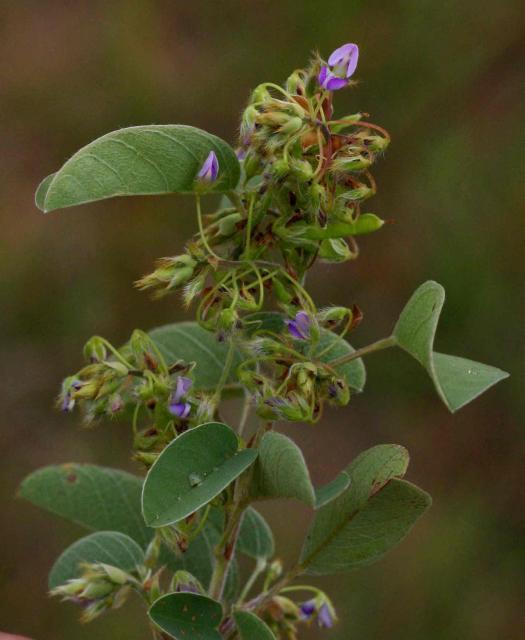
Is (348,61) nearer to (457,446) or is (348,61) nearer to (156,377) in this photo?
(156,377)

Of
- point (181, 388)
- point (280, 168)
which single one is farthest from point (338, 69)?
point (181, 388)

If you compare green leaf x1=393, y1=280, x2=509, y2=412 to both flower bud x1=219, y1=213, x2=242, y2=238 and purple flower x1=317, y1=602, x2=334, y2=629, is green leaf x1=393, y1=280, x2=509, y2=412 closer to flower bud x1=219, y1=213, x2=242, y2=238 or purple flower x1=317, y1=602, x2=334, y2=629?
flower bud x1=219, y1=213, x2=242, y2=238

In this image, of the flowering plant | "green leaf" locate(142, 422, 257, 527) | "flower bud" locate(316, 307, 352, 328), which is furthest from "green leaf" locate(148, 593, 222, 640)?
"flower bud" locate(316, 307, 352, 328)

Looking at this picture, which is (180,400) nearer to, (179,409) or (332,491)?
(179,409)

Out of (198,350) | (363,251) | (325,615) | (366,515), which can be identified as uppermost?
(198,350)

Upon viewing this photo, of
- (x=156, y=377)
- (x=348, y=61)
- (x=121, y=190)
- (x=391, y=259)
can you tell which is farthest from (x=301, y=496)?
(x=391, y=259)

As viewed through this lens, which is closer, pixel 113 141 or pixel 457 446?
pixel 113 141

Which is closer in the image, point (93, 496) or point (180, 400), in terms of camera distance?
point (180, 400)
